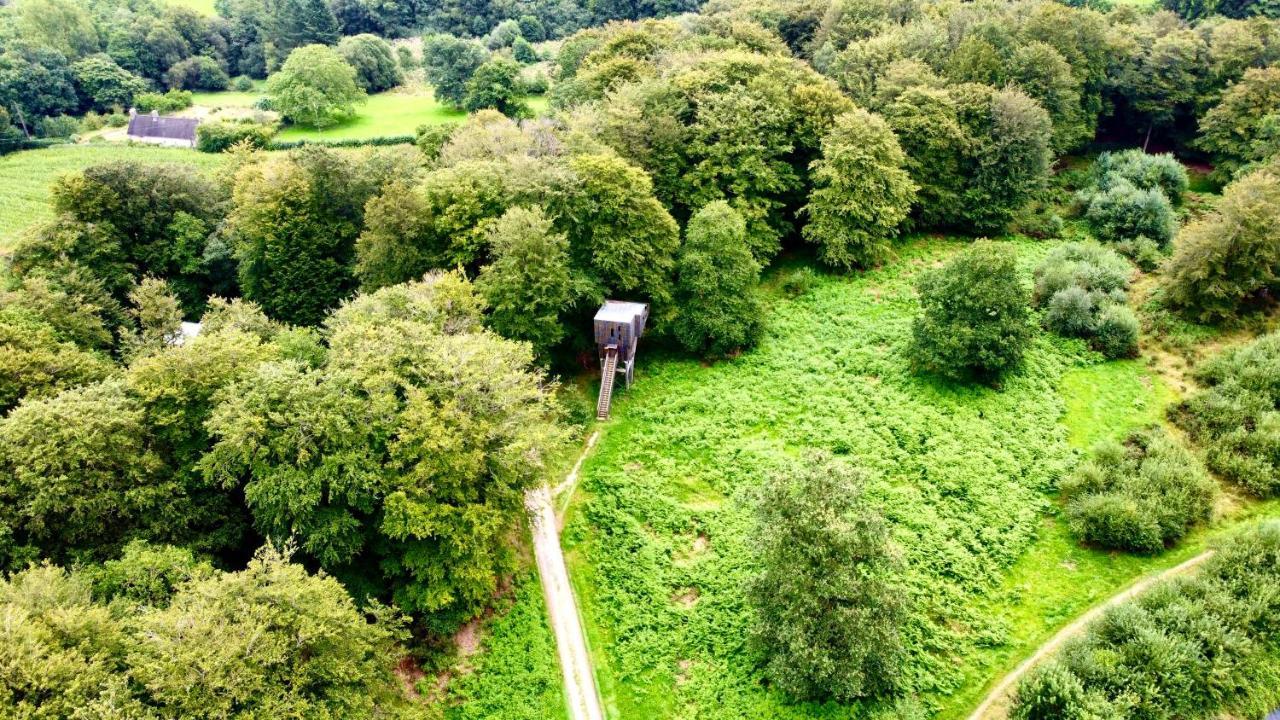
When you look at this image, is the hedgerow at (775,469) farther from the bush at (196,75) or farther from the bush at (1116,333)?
the bush at (196,75)

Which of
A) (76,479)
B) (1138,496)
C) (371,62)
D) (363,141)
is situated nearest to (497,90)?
(363,141)

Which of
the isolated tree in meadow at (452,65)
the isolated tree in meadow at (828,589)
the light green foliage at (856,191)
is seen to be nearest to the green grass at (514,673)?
the isolated tree in meadow at (828,589)

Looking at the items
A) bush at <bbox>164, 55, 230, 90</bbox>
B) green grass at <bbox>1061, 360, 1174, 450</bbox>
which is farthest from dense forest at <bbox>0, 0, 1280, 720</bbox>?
bush at <bbox>164, 55, 230, 90</bbox>

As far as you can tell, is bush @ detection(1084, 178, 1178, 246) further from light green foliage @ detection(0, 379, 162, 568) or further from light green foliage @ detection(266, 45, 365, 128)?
light green foliage @ detection(266, 45, 365, 128)

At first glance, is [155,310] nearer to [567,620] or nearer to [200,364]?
[200,364]

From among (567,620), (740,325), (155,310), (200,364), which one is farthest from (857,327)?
(155,310)

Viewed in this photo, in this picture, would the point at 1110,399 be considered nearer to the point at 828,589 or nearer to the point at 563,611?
the point at 828,589
